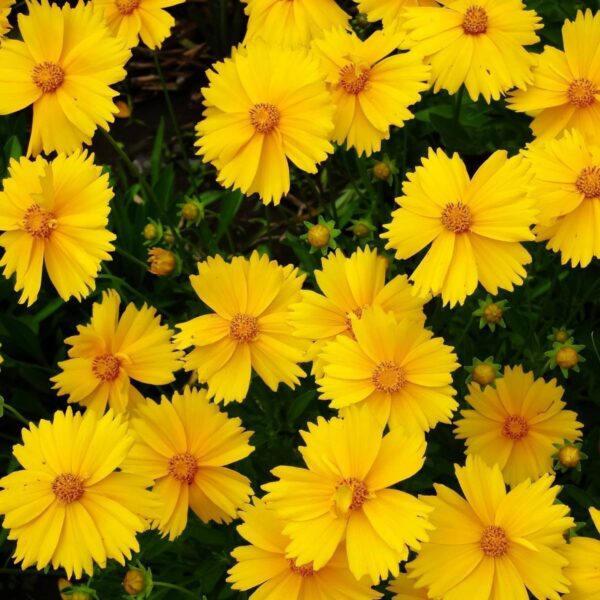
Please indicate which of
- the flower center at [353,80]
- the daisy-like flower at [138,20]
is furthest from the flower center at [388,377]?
the daisy-like flower at [138,20]

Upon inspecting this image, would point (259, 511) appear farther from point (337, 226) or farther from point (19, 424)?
point (19, 424)

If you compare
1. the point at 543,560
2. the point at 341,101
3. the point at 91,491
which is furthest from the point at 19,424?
the point at 543,560

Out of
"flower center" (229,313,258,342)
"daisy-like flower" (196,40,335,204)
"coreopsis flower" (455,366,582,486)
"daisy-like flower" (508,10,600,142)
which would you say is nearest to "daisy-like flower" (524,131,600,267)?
"daisy-like flower" (508,10,600,142)

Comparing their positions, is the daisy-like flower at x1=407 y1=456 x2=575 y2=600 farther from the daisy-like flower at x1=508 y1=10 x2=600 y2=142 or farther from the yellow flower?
the daisy-like flower at x1=508 y1=10 x2=600 y2=142

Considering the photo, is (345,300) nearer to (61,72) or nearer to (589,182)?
(589,182)

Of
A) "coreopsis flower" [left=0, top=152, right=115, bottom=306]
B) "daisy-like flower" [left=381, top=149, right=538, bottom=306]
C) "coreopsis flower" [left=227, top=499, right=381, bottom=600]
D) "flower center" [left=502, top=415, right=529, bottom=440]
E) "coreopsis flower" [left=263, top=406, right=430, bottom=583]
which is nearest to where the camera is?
"coreopsis flower" [left=263, top=406, right=430, bottom=583]

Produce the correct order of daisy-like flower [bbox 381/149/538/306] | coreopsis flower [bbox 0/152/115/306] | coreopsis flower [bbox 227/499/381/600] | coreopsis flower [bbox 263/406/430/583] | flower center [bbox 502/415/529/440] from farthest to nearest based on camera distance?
flower center [bbox 502/415/529/440]
coreopsis flower [bbox 0/152/115/306]
daisy-like flower [bbox 381/149/538/306]
coreopsis flower [bbox 227/499/381/600]
coreopsis flower [bbox 263/406/430/583]

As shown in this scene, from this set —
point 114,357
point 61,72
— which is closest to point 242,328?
point 114,357
